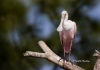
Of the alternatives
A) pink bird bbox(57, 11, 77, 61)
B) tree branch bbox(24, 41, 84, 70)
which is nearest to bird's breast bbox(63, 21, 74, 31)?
pink bird bbox(57, 11, 77, 61)

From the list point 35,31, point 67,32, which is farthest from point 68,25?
point 35,31

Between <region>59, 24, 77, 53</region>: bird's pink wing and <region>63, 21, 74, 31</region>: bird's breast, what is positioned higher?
<region>63, 21, 74, 31</region>: bird's breast

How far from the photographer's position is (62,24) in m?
1.31

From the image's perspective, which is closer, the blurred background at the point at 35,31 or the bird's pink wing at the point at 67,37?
the bird's pink wing at the point at 67,37

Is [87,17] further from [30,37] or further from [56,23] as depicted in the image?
[30,37]

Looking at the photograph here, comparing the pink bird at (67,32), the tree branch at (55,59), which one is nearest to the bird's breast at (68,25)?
the pink bird at (67,32)

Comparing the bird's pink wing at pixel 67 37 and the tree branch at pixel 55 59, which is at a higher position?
the bird's pink wing at pixel 67 37

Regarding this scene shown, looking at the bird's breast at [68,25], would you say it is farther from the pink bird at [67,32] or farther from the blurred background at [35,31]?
the blurred background at [35,31]

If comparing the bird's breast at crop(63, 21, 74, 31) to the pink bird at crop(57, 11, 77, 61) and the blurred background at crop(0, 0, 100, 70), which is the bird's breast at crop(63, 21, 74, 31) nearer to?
the pink bird at crop(57, 11, 77, 61)

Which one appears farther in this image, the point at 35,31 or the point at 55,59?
the point at 35,31

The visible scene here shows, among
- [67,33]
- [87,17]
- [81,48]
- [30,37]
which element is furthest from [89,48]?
[67,33]

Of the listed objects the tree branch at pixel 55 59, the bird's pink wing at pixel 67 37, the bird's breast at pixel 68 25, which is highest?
the bird's breast at pixel 68 25

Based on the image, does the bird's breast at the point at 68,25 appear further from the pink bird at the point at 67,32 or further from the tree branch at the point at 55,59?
the tree branch at the point at 55,59

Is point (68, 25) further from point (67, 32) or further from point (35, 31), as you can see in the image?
point (35, 31)
